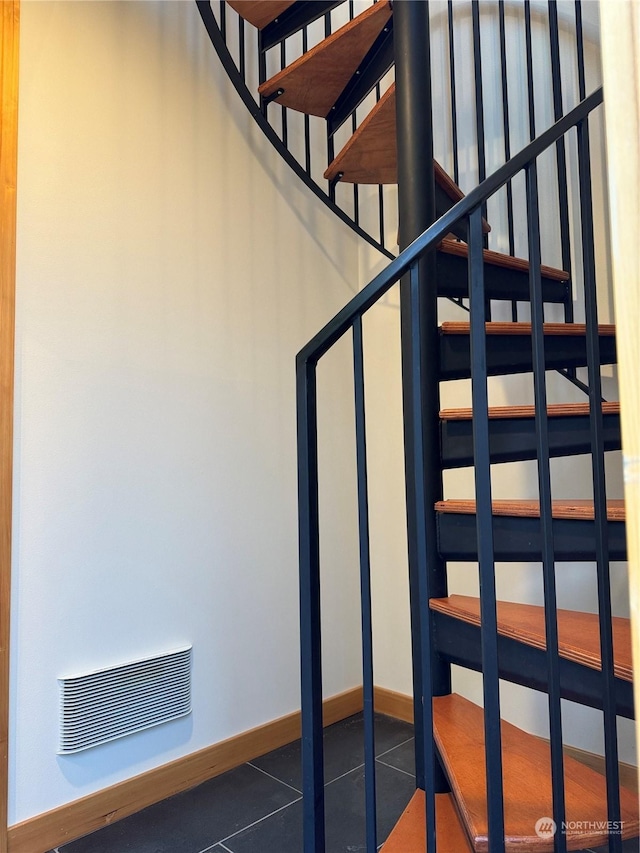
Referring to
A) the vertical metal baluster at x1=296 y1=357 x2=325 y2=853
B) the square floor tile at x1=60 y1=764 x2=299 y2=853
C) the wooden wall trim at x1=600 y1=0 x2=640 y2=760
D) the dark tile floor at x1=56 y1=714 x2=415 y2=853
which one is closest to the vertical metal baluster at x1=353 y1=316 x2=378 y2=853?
the vertical metal baluster at x1=296 y1=357 x2=325 y2=853

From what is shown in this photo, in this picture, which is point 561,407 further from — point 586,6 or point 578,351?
point 586,6

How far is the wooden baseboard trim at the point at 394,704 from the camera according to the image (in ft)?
8.32

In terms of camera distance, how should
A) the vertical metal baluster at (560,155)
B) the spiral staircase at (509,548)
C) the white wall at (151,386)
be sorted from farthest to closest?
the vertical metal baluster at (560,155)
the white wall at (151,386)
the spiral staircase at (509,548)

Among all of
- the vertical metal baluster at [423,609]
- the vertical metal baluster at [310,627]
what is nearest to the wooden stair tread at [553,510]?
the vertical metal baluster at [423,609]

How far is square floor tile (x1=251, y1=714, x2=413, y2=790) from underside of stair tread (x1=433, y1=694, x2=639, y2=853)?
83 centimetres

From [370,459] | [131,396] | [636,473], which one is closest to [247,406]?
[131,396]

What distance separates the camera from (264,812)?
6.05 feet

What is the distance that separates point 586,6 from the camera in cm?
218

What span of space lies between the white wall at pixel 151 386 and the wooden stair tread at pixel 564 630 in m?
1.03

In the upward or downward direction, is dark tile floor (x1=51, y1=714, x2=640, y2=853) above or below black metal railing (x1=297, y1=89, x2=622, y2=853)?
below

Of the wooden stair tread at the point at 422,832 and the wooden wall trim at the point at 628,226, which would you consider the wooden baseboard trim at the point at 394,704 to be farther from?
the wooden wall trim at the point at 628,226

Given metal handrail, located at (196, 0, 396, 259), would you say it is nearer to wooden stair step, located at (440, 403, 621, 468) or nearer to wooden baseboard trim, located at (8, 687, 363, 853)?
wooden stair step, located at (440, 403, 621, 468)

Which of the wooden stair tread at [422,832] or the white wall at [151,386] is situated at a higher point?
the white wall at [151,386]

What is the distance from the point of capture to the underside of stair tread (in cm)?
108
